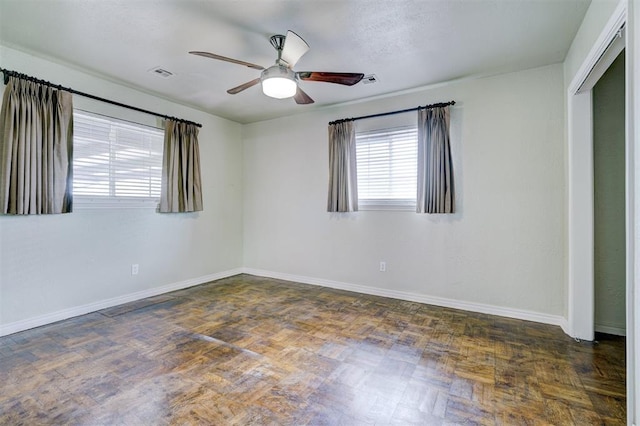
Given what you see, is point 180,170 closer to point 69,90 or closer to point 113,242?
point 113,242

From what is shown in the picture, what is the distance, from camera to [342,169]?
13.7 ft

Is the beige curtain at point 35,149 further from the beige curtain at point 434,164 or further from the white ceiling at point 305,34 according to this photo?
the beige curtain at point 434,164

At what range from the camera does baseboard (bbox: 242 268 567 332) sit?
3061 millimetres

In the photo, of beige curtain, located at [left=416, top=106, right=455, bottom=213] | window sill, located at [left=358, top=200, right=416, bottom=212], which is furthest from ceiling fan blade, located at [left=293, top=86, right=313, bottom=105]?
window sill, located at [left=358, top=200, right=416, bottom=212]

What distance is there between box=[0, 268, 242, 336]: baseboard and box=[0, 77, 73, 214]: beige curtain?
106cm

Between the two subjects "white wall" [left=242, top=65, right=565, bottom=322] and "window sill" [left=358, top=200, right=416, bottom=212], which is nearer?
"white wall" [left=242, top=65, right=565, bottom=322]

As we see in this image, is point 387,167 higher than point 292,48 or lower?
lower

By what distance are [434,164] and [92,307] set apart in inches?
Result: 166

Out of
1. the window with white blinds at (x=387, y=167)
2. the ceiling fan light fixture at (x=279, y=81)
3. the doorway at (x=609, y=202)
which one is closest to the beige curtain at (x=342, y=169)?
the window with white blinds at (x=387, y=167)

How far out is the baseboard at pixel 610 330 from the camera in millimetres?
2708

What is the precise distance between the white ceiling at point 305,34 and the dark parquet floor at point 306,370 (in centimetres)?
263

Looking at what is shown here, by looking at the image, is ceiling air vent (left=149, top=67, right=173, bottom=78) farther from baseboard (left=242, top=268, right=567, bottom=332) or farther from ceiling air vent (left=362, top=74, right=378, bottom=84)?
baseboard (left=242, top=268, right=567, bottom=332)

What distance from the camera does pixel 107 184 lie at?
348cm

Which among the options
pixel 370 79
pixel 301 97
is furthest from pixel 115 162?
pixel 370 79
